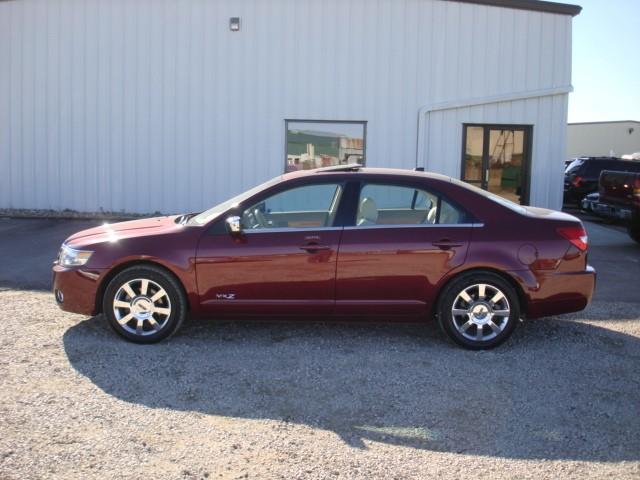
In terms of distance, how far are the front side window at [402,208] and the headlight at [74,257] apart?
2279mm

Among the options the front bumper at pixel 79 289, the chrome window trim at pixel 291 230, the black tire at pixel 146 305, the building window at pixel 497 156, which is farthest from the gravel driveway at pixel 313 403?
the building window at pixel 497 156

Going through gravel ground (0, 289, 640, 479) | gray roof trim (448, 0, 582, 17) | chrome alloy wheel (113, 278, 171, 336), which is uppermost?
gray roof trim (448, 0, 582, 17)

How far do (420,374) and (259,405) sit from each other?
1294 millimetres

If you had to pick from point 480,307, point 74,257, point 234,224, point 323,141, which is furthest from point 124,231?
point 323,141

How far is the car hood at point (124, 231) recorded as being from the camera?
18.4 ft

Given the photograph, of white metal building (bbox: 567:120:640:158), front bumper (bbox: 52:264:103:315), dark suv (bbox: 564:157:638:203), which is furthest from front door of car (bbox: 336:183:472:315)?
white metal building (bbox: 567:120:640:158)

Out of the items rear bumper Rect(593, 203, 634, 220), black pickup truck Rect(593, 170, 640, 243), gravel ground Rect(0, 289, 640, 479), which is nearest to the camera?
gravel ground Rect(0, 289, 640, 479)

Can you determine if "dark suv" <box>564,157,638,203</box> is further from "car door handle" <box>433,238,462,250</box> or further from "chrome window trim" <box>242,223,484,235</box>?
"car door handle" <box>433,238,462,250</box>

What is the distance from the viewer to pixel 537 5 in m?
13.6

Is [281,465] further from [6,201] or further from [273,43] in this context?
[6,201]

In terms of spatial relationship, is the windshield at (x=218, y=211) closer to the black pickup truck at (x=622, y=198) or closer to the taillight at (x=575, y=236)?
the taillight at (x=575, y=236)

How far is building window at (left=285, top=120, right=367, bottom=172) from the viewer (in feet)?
45.1

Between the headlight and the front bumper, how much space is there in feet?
0.17

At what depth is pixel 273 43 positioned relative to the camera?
44.6 ft
